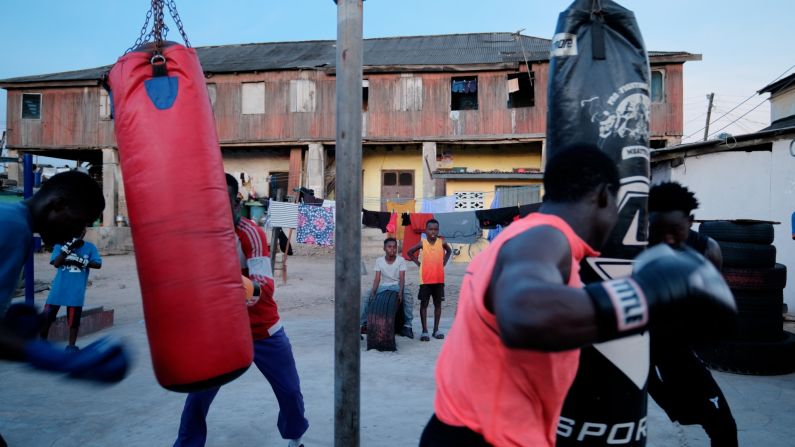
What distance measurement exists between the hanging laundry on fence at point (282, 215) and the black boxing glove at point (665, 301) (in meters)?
12.1

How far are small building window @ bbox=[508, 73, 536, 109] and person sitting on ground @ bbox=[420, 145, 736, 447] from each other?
1982 cm

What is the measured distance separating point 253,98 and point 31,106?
10.1 m

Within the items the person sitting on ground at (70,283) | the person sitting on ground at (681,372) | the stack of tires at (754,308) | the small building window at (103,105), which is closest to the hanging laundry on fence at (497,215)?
the stack of tires at (754,308)

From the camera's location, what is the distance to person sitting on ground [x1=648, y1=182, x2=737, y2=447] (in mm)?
2961

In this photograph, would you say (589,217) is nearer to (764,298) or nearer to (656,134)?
(764,298)

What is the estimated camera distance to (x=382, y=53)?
2303 centimetres

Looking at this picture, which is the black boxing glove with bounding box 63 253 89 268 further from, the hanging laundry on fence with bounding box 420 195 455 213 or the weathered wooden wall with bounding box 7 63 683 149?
the weathered wooden wall with bounding box 7 63 683 149

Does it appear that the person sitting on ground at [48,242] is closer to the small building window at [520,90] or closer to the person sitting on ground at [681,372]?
the person sitting on ground at [681,372]

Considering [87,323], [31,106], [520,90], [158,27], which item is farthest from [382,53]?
[158,27]

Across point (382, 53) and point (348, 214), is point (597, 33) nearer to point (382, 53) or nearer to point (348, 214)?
point (348, 214)

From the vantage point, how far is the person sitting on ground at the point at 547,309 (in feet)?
3.70

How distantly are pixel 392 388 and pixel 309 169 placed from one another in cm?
1740

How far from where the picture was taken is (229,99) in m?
22.0

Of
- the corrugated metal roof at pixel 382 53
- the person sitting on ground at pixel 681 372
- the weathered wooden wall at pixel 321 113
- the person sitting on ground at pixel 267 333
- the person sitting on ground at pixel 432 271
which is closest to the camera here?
the person sitting on ground at pixel 681 372
